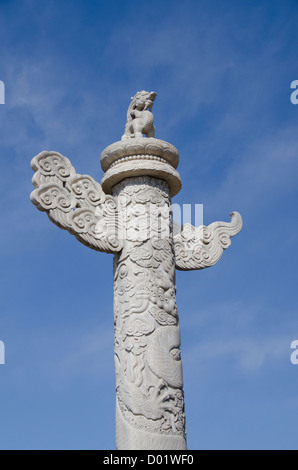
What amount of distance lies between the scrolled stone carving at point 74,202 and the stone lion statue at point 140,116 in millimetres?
807

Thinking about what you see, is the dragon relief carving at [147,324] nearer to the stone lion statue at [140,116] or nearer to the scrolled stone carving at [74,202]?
the scrolled stone carving at [74,202]

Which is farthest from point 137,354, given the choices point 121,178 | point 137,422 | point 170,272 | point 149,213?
point 121,178

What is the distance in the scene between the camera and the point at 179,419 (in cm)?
519

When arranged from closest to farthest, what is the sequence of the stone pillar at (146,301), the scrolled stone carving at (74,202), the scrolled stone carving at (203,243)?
the stone pillar at (146,301) < the scrolled stone carving at (74,202) < the scrolled stone carving at (203,243)

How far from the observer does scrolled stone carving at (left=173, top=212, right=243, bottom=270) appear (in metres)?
6.23

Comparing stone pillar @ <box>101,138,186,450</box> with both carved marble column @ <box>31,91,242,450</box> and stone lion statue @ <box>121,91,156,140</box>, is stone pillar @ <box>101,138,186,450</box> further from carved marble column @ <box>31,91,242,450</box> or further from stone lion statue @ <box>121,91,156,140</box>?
stone lion statue @ <box>121,91,156,140</box>

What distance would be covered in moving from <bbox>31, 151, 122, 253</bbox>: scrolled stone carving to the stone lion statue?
0.81 metres

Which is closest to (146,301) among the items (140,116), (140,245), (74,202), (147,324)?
(147,324)

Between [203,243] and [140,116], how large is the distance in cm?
155

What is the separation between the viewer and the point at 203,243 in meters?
6.40

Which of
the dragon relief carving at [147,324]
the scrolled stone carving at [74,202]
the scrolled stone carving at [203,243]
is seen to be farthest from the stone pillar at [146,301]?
the scrolled stone carving at [203,243]

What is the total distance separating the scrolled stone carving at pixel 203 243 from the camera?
20.4ft
